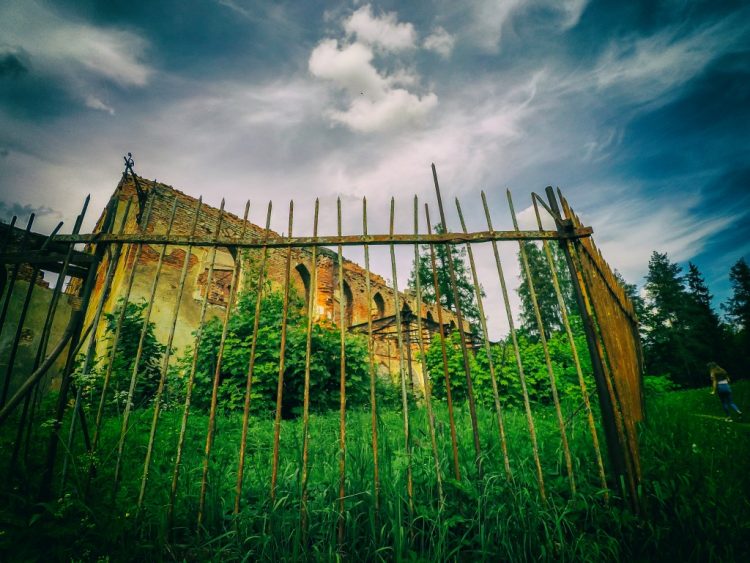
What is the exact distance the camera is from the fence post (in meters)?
2.03

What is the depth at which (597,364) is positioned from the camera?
7.07ft

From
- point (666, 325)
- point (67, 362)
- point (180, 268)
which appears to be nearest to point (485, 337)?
point (67, 362)

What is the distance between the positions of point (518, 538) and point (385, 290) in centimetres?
1740

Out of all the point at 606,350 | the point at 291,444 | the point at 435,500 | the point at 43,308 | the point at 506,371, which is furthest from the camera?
the point at 43,308

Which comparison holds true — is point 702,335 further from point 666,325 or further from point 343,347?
point 343,347

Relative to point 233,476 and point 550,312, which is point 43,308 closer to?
point 233,476

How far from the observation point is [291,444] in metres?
3.37

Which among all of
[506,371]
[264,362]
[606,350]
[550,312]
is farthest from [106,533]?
[550,312]

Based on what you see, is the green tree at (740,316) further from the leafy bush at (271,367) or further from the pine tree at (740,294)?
the leafy bush at (271,367)

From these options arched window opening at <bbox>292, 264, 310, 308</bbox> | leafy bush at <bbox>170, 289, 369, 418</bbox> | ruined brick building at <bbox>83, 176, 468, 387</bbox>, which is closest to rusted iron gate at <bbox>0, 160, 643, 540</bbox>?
leafy bush at <bbox>170, 289, 369, 418</bbox>

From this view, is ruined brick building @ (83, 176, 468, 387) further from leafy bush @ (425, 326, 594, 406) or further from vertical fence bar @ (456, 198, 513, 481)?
vertical fence bar @ (456, 198, 513, 481)

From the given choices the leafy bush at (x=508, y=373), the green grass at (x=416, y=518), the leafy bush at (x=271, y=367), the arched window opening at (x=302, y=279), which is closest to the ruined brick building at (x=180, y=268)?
the arched window opening at (x=302, y=279)

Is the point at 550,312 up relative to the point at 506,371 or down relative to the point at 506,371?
up

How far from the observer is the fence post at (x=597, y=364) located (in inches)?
80.0
